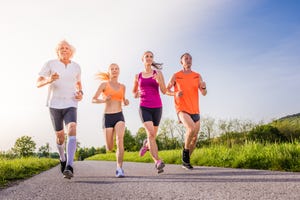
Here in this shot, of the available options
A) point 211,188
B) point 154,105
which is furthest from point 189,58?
point 211,188

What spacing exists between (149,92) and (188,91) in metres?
0.94

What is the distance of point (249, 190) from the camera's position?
409cm

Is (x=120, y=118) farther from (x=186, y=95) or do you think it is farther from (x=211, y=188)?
(x=211, y=188)

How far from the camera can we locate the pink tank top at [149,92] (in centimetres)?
713

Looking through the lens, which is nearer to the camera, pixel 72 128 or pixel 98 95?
pixel 72 128

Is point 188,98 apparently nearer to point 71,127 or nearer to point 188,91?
point 188,91

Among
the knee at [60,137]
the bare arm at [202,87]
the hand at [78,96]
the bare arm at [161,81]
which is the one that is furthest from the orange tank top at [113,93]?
the bare arm at [202,87]

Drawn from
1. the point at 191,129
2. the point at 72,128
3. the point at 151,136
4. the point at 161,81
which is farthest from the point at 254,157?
the point at 72,128

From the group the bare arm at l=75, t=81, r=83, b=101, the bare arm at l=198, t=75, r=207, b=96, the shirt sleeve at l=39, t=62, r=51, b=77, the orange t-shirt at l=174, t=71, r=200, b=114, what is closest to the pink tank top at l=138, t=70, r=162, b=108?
the orange t-shirt at l=174, t=71, r=200, b=114

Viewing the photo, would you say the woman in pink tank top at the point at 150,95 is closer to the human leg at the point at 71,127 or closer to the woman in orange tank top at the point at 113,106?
the woman in orange tank top at the point at 113,106

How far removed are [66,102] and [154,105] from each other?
1.80 meters

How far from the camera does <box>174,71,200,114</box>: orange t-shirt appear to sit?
753 centimetres

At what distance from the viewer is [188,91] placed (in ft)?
24.8

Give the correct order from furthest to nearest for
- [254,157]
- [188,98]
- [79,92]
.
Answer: [254,157] → [188,98] → [79,92]
